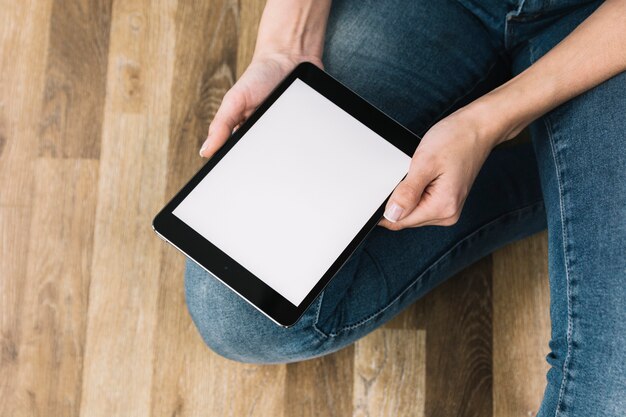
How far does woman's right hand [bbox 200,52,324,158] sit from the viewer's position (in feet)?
1.89

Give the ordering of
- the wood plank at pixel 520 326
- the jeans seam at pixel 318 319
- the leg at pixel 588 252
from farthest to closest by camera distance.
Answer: the wood plank at pixel 520 326 < the jeans seam at pixel 318 319 < the leg at pixel 588 252

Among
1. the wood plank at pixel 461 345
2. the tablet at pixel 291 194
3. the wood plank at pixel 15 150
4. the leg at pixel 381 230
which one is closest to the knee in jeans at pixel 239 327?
the leg at pixel 381 230

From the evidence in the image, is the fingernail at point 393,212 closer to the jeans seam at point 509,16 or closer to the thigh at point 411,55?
the thigh at point 411,55

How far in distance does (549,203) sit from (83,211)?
0.67 metres

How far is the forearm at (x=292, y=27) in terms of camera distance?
649 mm

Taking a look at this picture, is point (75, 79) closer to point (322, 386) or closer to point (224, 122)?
point (224, 122)

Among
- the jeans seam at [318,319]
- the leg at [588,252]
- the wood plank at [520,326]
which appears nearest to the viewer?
the leg at [588,252]

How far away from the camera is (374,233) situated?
650 mm

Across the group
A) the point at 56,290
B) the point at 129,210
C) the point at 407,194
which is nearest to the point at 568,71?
the point at 407,194

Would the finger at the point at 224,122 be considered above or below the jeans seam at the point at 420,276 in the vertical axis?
above

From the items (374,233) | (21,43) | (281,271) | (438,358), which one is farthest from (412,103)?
(21,43)

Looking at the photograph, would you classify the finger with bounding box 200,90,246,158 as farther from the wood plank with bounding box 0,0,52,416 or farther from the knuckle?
the wood plank with bounding box 0,0,52,416

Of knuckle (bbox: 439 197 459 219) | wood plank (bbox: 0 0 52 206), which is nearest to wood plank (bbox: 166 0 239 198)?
wood plank (bbox: 0 0 52 206)

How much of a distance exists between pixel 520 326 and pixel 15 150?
83 centimetres
